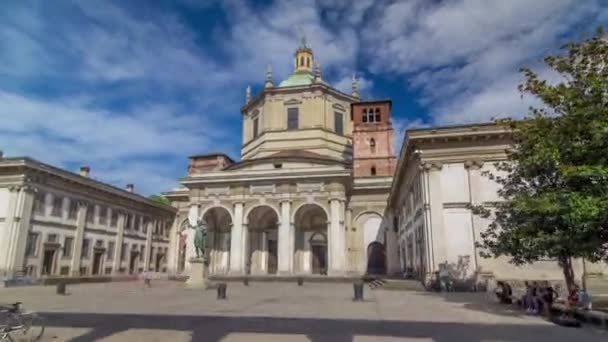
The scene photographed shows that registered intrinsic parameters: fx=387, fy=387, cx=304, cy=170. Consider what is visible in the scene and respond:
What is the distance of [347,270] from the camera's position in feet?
119

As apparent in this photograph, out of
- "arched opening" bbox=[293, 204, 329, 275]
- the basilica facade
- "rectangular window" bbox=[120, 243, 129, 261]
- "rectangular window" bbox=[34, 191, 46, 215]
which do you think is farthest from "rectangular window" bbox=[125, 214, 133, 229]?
"arched opening" bbox=[293, 204, 329, 275]

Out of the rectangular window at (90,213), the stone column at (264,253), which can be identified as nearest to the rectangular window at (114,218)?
the rectangular window at (90,213)

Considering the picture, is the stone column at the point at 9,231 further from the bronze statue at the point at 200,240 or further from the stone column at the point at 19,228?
the bronze statue at the point at 200,240

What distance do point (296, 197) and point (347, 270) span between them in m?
8.38

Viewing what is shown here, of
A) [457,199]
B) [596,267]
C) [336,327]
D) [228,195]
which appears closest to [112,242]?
[228,195]

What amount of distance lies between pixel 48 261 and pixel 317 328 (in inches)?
1225

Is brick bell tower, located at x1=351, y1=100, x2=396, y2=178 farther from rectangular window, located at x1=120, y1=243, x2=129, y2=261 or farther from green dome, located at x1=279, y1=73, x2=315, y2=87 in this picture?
rectangular window, located at x1=120, y1=243, x2=129, y2=261

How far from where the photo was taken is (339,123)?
4781 cm

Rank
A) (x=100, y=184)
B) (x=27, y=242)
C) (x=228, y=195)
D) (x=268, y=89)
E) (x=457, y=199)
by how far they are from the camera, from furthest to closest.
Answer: (x=268, y=89) < (x=228, y=195) < (x=100, y=184) < (x=27, y=242) < (x=457, y=199)

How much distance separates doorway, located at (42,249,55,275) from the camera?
3073 cm

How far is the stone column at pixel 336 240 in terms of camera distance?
34438 millimetres

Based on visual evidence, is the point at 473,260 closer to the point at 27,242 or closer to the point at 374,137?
the point at 374,137

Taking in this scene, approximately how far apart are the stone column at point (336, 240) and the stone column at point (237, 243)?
840 centimetres

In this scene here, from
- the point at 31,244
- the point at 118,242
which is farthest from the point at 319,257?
the point at 31,244
